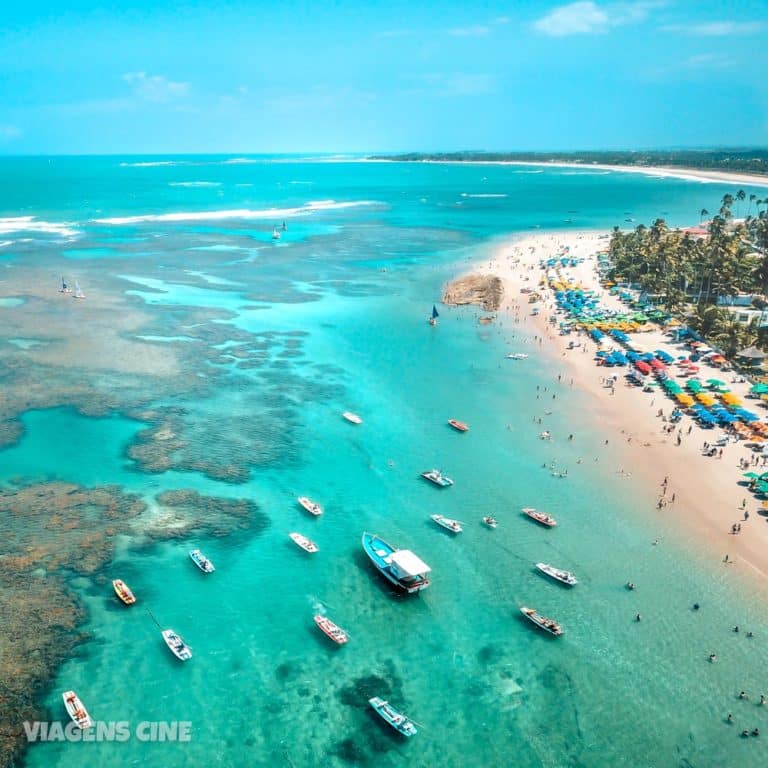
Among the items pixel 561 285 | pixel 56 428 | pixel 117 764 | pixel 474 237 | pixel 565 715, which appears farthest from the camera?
pixel 474 237

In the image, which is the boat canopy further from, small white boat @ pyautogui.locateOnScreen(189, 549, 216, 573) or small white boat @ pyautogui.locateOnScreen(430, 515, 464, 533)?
small white boat @ pyautogui.locateOnScreen(189, 549, 216, 573)

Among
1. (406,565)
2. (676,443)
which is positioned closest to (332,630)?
(406,565)

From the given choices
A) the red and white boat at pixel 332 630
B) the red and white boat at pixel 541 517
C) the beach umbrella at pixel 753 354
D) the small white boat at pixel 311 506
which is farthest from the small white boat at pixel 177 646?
the beach umbrella at pixel 753 354

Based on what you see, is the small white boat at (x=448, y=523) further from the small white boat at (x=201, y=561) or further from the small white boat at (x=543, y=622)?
the small white boat at (x=201, y=561)

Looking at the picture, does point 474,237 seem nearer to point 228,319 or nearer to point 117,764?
point 228,319

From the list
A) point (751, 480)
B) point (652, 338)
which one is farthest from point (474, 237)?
point (751, 480)
